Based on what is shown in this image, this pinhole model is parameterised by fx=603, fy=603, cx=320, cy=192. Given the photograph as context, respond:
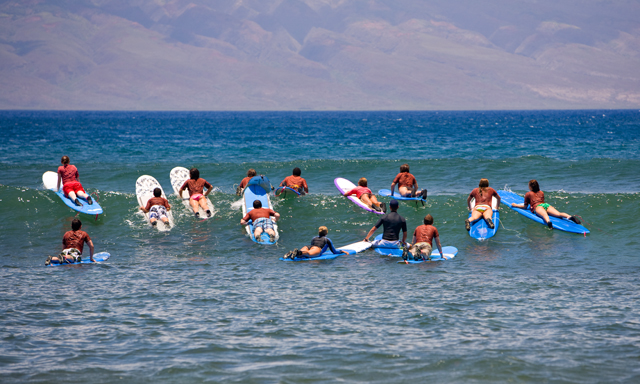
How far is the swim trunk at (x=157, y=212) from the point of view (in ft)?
56.6

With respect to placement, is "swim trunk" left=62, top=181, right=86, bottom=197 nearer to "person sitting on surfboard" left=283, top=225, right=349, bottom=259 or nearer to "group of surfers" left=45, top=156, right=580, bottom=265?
"group of surfers" left=45, top=156, right=580, bottom=265

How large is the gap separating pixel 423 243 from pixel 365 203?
514 centimetres

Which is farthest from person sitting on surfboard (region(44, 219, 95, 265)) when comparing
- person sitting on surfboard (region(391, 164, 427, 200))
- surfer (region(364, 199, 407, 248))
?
person sitting on surfboard (region(391, 164, 427, 200))

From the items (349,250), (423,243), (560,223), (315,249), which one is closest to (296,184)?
(349,250)

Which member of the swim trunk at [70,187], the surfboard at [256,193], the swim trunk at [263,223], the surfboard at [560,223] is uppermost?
the swim trunk at [70,187]

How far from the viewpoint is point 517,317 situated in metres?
10.2

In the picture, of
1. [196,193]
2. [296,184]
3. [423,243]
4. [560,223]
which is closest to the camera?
[423,243]

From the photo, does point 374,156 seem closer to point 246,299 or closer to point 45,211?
point 45,211

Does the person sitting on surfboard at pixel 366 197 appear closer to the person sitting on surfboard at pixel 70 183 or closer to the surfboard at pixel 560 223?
the surfboard at pixel 560 223

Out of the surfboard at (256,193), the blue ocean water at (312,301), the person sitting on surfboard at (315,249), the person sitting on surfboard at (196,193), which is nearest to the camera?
the blue ocean water at (312,301)

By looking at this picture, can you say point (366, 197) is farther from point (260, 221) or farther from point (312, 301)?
point (312, 301)

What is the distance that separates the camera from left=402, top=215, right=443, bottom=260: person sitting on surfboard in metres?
14.0

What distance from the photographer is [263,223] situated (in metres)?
16.1

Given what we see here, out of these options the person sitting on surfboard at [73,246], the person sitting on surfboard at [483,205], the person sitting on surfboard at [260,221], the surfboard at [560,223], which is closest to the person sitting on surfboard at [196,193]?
the person sitting on surfboard at [260,221]
